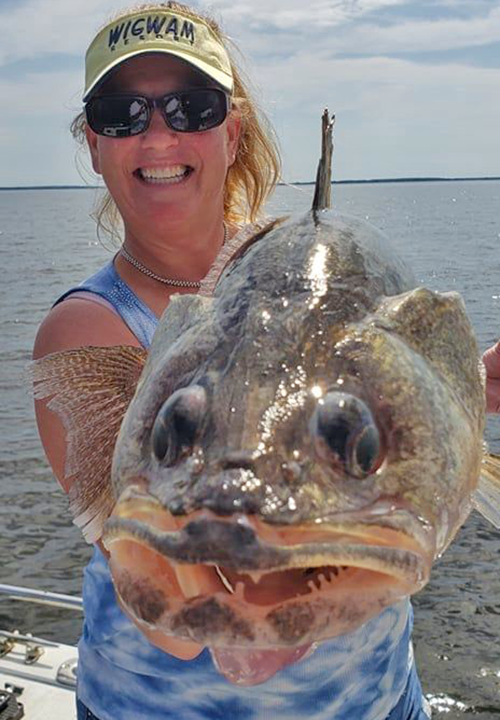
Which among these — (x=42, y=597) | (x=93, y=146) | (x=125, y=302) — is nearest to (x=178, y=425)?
(x=125, y=302)

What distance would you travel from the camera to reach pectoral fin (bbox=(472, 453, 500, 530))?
191 centimetres

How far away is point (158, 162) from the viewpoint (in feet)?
9.75

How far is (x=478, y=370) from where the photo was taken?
6.58 feet

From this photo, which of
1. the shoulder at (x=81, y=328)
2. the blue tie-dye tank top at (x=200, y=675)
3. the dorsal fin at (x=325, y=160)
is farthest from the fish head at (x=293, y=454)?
the blue tie-dye tank top at (x=200, y=675)

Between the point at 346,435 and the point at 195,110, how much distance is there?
5.63ft

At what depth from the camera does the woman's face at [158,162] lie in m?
2.97

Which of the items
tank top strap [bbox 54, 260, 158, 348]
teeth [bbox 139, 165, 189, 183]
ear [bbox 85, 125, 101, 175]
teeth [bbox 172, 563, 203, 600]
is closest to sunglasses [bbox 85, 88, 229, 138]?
teeth [bbox 139, 165, 189, 183]

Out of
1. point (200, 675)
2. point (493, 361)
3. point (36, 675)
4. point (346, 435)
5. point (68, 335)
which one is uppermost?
point (346, 435)

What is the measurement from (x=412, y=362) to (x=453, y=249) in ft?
160

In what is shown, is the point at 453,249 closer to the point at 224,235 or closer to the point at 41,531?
the point at 41,531

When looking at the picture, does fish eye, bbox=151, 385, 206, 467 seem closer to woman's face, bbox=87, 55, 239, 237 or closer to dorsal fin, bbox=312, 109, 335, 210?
dorsal fin, bbox=312, 109, 335, 210

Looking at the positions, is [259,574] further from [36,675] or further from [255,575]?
[36,675]

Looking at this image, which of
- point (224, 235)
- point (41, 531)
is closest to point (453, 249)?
point (41, 531)

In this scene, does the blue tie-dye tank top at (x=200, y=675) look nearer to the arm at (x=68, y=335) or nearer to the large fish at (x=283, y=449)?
the arm at (x=68, y=335)
